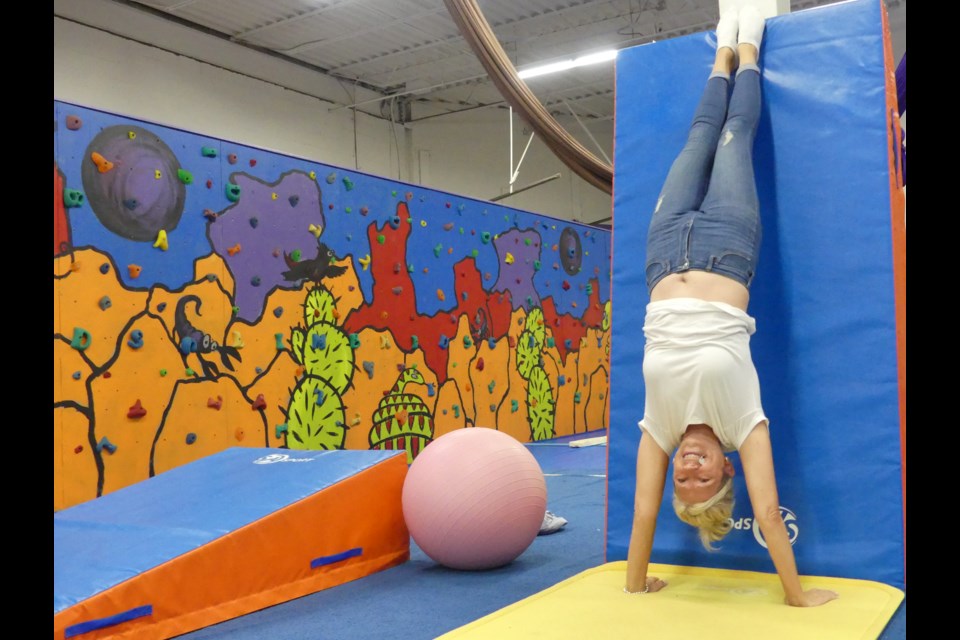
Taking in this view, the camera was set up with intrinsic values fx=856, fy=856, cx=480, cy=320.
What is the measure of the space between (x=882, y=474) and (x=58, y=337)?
3.50 meters

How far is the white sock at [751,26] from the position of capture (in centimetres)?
295

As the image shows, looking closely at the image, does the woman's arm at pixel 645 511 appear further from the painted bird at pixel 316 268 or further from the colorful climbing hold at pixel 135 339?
the painted bird at pixel 316 268

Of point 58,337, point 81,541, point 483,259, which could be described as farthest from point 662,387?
point 483,259

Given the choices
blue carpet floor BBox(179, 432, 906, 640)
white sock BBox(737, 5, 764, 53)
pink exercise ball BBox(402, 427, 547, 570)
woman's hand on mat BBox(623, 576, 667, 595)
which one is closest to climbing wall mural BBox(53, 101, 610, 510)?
blue carpet floor BBox(179, 432, 906, 640)

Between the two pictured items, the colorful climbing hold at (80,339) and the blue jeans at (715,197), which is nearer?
the blue jeans at (715,197)

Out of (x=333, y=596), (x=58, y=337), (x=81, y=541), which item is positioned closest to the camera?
(x=81, y=541)

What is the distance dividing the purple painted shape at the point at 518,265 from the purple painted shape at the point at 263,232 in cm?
230

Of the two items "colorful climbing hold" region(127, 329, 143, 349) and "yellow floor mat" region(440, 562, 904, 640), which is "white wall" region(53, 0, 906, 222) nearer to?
"colorful climbing hold" region(127, 329, 143, 349)

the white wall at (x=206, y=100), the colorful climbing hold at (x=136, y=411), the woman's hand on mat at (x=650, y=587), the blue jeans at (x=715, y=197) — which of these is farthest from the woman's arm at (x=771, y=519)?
the white wall at (x=206, y=100)

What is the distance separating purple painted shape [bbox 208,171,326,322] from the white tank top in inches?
116

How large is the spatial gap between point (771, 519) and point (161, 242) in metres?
3.35

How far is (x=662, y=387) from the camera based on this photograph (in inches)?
103

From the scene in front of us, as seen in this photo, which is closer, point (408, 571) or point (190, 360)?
point (408, 571)

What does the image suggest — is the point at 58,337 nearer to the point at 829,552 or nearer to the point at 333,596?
the point at 333,596
